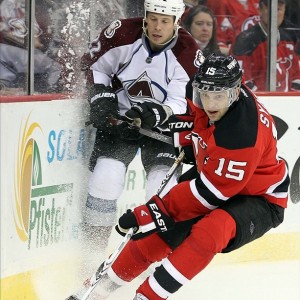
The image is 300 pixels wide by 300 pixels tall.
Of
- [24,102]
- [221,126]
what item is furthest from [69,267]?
[221,126]

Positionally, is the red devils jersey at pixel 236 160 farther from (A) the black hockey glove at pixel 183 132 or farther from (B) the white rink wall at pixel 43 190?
(B) the white rink wall at pixel 43 190

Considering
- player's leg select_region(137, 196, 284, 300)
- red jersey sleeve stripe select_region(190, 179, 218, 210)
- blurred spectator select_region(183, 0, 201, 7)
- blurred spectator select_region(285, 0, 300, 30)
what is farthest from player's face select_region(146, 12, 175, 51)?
blurred spectator select_region(285, 0, 300, 30)

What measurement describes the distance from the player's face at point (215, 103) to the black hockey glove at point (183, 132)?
0.36m

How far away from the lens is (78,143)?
4.58 m

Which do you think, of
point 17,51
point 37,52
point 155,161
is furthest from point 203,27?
point 17,51

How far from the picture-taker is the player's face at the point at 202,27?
5105mm

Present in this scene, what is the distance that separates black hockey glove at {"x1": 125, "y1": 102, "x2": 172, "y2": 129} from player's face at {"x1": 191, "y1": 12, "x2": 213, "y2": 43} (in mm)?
870

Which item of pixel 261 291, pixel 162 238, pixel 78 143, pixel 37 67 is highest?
pixel 37 67

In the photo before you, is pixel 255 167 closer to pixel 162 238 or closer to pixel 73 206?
pixel 162 238

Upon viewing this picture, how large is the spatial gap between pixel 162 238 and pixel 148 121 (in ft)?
2.21

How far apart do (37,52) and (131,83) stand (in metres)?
0.45

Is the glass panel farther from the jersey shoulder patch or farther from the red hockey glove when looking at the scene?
the jersey shoulder patch

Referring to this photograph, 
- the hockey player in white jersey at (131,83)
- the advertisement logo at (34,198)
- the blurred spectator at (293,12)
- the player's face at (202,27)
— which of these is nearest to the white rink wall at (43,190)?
the advertisement logo at (34,198)

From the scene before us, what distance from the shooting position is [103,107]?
4.42 m
